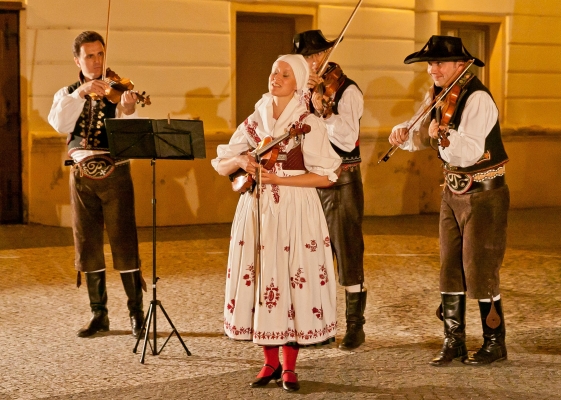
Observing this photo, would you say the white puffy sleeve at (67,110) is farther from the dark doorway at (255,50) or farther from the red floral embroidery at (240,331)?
Answer: the dark doorway at (255,50)

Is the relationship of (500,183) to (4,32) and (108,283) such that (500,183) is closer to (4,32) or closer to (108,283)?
(108,283)

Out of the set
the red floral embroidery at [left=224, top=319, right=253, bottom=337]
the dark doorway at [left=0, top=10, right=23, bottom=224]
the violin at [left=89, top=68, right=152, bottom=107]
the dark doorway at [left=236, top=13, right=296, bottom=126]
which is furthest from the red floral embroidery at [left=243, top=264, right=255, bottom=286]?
the dark doorway at [left=236, top=13, right=296, bottom=126]

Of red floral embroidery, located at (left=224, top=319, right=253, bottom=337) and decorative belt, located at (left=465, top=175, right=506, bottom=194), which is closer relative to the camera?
red floral embroidery, located at (left=224, top=319, right=253, bottom=337)

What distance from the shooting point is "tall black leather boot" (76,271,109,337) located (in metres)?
6.79

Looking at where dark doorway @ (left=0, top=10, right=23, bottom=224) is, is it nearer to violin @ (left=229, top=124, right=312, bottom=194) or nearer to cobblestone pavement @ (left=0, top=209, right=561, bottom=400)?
cobblestone pavement @ (left=0, top=209, right=561, bottom=400)

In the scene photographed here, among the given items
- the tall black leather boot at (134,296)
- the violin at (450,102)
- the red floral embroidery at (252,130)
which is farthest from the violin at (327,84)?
the tall black leather boot at (134,296)

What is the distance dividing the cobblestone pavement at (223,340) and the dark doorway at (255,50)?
3.02 m

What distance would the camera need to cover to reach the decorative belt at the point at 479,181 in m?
5.89

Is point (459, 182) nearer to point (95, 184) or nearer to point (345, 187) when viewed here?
point (345, 187)

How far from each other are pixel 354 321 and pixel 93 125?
2.26 meters

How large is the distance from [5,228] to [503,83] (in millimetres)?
7268

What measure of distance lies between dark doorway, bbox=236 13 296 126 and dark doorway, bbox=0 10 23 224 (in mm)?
2843

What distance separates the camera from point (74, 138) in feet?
22.1

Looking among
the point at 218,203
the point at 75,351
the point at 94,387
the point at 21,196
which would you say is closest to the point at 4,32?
the point at 21,196
